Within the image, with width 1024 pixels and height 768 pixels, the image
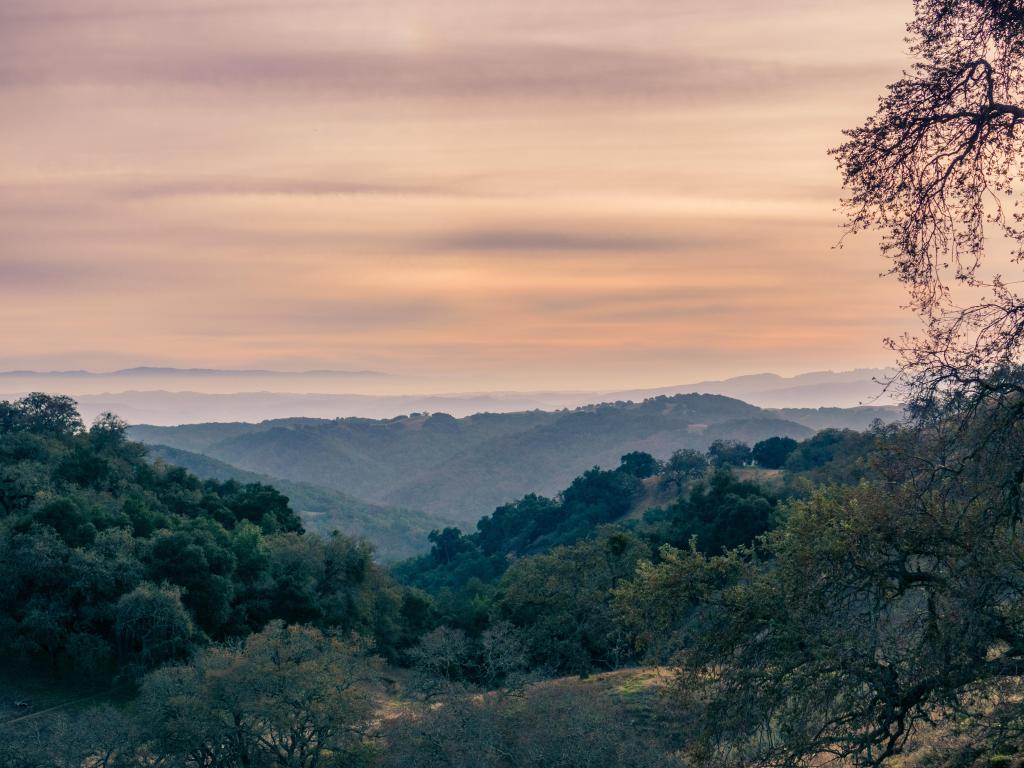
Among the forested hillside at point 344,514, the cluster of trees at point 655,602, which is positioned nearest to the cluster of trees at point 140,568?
the cluster of trees at point 655,602

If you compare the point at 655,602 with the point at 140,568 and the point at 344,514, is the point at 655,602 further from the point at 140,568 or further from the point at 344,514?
the point at 344,514

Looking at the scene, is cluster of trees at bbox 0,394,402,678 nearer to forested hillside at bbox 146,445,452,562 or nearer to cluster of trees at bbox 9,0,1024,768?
cluster of trees at bbox 9,0,1024,768

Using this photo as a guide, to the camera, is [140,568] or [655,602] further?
[140,568]

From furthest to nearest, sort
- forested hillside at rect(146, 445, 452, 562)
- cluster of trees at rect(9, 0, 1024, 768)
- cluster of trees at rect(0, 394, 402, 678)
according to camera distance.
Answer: forested hillside at rect(146, 445, 452, 562) < cluster of trees at rect(0, 394, 402, 678) < cluster of trees at rect(9, 0, 1024, 768)

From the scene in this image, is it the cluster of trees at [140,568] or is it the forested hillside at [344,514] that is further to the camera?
the forested hillside at [344,514]

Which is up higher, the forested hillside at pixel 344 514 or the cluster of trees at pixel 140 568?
the cluster of trees at pixel 140 568

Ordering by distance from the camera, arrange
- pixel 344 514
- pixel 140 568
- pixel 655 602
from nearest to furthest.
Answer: pixel 655 602
pixel 140 568
pixel 344 514

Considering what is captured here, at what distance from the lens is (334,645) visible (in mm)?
34312

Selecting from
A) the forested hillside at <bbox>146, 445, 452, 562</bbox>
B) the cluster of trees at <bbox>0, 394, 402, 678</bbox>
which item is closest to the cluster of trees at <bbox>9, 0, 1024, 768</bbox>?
the cluster of trees at <bbox>0, 394, 402, 678</bbox>

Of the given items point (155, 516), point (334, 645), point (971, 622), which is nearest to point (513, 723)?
point (334, 645)

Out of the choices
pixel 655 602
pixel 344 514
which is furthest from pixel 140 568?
pixel 344 514

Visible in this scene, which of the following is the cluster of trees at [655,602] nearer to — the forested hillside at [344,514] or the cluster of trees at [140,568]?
the cluster of trees at [140,568]

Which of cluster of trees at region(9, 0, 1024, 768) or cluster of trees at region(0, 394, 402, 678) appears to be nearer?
cluster of trees at region(9, 0, 1024, 768)

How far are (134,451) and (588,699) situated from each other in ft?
183
